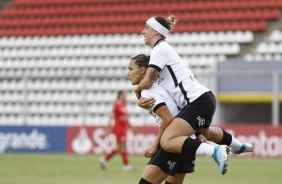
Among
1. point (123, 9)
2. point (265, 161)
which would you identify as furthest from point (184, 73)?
point (123, 9)

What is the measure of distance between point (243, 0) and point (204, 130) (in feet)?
70.8

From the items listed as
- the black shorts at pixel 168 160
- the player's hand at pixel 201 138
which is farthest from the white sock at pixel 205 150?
the player's hand at pixel 201 138

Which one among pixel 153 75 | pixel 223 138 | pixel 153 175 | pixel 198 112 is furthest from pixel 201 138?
pixel 153 75

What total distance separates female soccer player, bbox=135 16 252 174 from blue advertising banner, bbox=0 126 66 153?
1829 centimetres

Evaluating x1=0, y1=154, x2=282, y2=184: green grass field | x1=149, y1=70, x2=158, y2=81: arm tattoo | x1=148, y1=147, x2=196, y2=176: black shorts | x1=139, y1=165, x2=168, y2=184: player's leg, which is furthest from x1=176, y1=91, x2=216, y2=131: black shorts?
x1=0, y1=154, x2=282, y2=184: green grass field

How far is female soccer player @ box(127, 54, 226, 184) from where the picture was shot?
8953 mm

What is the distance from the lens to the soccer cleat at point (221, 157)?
28.3ft

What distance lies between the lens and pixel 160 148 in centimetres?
905

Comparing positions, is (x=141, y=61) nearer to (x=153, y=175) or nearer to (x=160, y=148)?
(x=160, y=148)

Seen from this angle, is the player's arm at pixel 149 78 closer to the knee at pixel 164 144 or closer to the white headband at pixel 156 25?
the white headband at pixel 156 25

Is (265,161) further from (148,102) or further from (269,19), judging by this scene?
(148,102)

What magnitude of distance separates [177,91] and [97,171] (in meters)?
10.5

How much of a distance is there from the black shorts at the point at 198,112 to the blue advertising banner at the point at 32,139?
18.5 m

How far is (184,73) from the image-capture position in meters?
9.06
